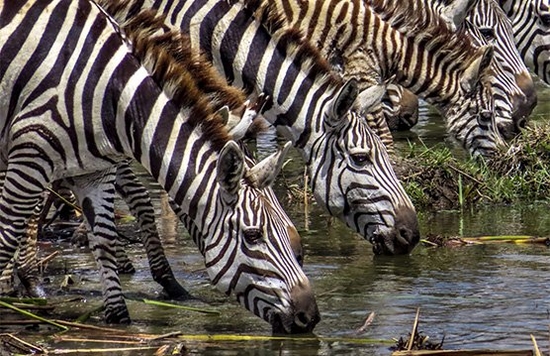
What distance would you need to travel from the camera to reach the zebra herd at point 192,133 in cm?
1023

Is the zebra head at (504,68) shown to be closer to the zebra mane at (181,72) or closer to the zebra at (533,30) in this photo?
the zebra at (533,30)

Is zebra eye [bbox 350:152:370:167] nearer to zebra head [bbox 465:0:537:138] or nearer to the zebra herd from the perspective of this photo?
the zebra herd

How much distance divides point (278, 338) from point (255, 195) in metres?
0.98

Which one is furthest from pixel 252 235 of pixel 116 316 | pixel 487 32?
pixel 487 32

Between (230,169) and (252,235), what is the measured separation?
0.47m

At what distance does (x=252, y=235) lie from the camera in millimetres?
10156

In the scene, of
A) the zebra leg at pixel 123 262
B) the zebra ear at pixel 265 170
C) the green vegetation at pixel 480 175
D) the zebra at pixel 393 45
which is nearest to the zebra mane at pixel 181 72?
the zebra ear at pixel 265 170

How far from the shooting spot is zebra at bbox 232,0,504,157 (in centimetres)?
1526

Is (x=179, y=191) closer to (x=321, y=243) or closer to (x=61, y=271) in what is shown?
(x=61, y=271)

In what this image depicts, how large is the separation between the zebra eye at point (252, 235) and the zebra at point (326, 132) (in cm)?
269

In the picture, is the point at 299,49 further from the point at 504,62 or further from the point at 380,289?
the point at 504,62

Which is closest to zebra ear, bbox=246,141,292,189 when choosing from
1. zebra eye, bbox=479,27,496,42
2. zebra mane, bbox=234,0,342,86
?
zebra mane, bbox=234,0,342,86

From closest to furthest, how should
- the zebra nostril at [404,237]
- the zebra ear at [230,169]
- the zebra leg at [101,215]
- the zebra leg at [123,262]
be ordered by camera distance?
1. the zebra ear at [230,169]
2. the zebra leg at [101,215]
3. the zebra leg at [123,262]
4. the zebra nostril at [404,237]

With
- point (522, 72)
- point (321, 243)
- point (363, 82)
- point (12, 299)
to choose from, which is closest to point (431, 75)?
point (363, 82)
